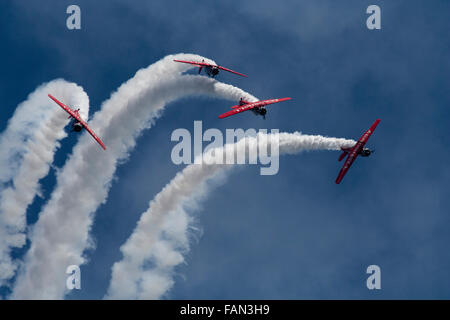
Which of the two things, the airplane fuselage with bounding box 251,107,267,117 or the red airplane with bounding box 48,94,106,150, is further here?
the airplane fuselage with bounding box 251,107,267,117

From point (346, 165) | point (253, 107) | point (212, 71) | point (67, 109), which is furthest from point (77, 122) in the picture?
point (346, 165)

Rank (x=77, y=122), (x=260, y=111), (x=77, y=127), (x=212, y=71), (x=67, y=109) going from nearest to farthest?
(x=77, y=127)
(x=77, y=122)
(x=67, y=109)
(x=260, y=111)
(x=212, y=71)

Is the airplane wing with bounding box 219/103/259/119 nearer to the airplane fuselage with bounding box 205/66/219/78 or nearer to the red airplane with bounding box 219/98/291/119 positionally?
the red airplane with bounding box 219/98/291/119

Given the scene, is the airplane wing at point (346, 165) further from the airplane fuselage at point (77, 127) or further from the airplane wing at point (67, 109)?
the airplane wing at point (67, 109)

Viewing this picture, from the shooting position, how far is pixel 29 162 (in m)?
129

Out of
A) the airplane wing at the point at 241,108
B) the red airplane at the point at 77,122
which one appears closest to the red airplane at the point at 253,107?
the airplane wing at the point at 241,108

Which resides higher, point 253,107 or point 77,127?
point 253,107

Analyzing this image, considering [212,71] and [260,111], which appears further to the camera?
[212,71]

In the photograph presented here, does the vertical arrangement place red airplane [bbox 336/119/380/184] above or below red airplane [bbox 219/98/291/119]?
below

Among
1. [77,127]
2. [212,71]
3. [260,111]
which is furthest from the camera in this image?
[212,71]

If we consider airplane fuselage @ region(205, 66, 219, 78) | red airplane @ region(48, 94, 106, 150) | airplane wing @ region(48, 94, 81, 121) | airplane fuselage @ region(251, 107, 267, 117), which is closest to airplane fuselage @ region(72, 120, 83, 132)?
red airplane @ region(48, 94, 106, 150)

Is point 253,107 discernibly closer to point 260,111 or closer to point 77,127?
point 260,111
